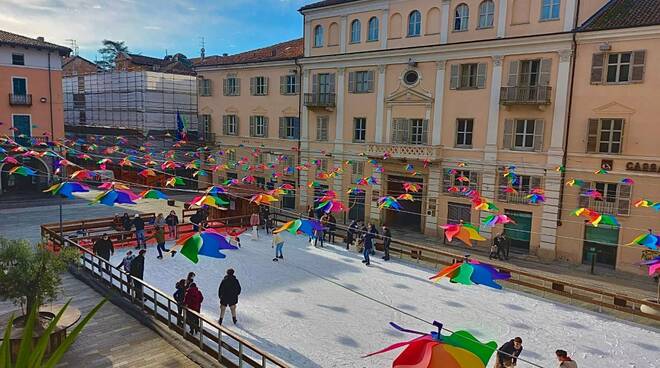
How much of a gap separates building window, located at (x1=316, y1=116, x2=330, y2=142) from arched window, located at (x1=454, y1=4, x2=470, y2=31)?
413 inches

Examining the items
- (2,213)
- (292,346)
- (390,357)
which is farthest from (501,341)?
(2,213)

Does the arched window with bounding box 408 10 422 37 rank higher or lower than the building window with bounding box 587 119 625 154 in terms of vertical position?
higher

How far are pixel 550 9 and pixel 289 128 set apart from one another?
61.1 ft

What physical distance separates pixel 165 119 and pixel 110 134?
229 inches

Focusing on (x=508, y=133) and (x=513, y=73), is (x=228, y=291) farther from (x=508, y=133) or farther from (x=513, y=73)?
(x=513, y=73)

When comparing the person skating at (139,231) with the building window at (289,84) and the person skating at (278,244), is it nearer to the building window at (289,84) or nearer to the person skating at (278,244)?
the person skating at (278,244)

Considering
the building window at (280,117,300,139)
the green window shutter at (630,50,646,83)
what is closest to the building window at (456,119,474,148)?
the green window shutter at (630,50,646,83)

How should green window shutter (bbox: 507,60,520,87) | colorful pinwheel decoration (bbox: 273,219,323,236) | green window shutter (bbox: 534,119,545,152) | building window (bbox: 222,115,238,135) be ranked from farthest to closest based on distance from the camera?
building window (bbox: 222,115,238,135), green window shutter (bbox: 507,60,520,87), green window shutter (bbox: 534,119,545,152), colorful pinwheel decoration (bbox: 273,219,323,236)

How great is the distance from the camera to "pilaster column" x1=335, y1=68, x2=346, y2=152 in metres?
31.6

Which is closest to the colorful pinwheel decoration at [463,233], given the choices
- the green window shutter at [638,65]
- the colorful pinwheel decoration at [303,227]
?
the colorful pinwheel decoration at [303,227]

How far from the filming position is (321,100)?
106 ft

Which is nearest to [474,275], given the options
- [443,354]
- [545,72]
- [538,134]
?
[443,354]

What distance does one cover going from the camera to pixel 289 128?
35094 mm

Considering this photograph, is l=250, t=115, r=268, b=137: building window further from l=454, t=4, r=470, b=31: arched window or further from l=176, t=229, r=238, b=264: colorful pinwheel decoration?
l=176, t=229, r=238, b=264: colorful pinwheel decoration
